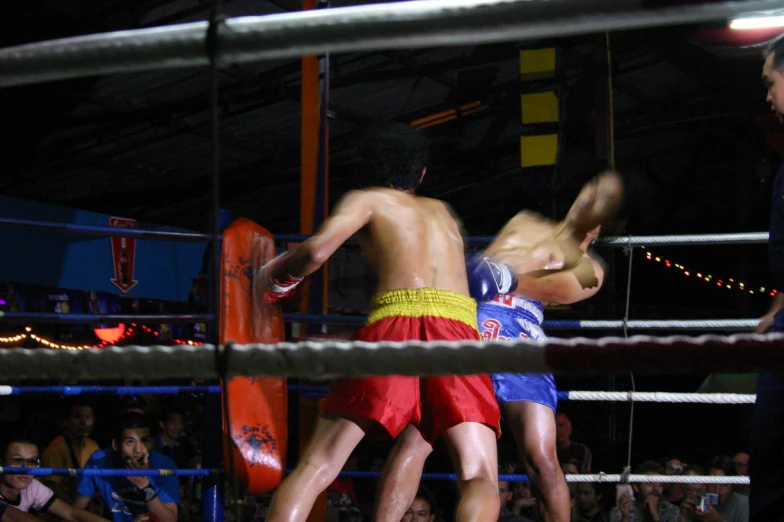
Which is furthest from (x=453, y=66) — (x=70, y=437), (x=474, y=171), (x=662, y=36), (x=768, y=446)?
(x=768, y=446)

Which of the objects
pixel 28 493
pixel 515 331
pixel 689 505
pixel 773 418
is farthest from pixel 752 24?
pixel 28 493

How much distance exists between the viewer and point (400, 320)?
2.07 metres

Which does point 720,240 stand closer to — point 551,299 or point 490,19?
point 551,299

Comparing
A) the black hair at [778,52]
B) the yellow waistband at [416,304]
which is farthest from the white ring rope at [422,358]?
the yellow waistband at [416,304]

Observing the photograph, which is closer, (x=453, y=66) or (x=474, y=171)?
(x=453, y=66)

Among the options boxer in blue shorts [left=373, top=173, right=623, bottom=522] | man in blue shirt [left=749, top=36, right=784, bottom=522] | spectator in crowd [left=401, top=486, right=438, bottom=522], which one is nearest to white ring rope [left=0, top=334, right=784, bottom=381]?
man in blue shirt [left=749, top=36, right=784, bottom=522]

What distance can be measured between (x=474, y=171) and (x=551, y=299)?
8908 millimetres

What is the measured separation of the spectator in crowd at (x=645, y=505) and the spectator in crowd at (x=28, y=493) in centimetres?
219

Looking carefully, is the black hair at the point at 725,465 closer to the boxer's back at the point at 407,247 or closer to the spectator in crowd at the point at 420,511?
the spectator in crowd at the point at 420,511

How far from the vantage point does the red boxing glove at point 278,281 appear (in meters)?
2.01

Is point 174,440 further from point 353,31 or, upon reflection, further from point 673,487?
point 353,31

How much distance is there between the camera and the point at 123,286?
21.7 feet

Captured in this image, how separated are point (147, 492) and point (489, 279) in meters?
1.70

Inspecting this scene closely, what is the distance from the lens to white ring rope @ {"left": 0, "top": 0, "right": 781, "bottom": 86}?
0.81 metres
